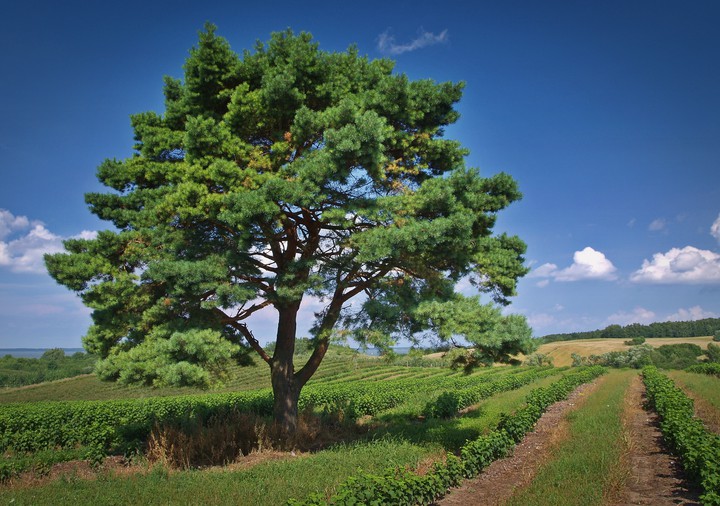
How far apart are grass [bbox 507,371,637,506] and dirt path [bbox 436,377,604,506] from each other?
1.18 ft

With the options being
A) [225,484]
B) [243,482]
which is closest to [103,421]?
[225,484]

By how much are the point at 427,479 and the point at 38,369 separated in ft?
423

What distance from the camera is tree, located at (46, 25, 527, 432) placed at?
10188 millimetres

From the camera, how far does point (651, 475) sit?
394 inches

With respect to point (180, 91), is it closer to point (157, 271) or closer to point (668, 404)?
point (157, 271)

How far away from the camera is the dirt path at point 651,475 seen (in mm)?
8234

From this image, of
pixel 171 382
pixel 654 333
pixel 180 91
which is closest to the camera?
pixel 171 382

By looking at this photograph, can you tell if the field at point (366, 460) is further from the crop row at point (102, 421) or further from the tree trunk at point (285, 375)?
the tree trunk at point (285, 375)

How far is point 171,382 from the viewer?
9.28 m

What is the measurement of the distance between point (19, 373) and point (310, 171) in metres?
119

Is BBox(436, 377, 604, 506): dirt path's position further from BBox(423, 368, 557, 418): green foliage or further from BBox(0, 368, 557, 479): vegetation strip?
BBox(0, 368, 557, 479): vegetation strip

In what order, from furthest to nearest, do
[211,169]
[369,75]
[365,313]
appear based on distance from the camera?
[369,75] → [365,313] → [211,169]

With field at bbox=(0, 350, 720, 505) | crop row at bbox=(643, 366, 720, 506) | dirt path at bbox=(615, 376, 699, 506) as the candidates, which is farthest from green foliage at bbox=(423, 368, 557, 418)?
crop row at bbox=(643, 366, 720, 506)

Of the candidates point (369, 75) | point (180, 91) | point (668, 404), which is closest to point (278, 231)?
point (369, 75)
